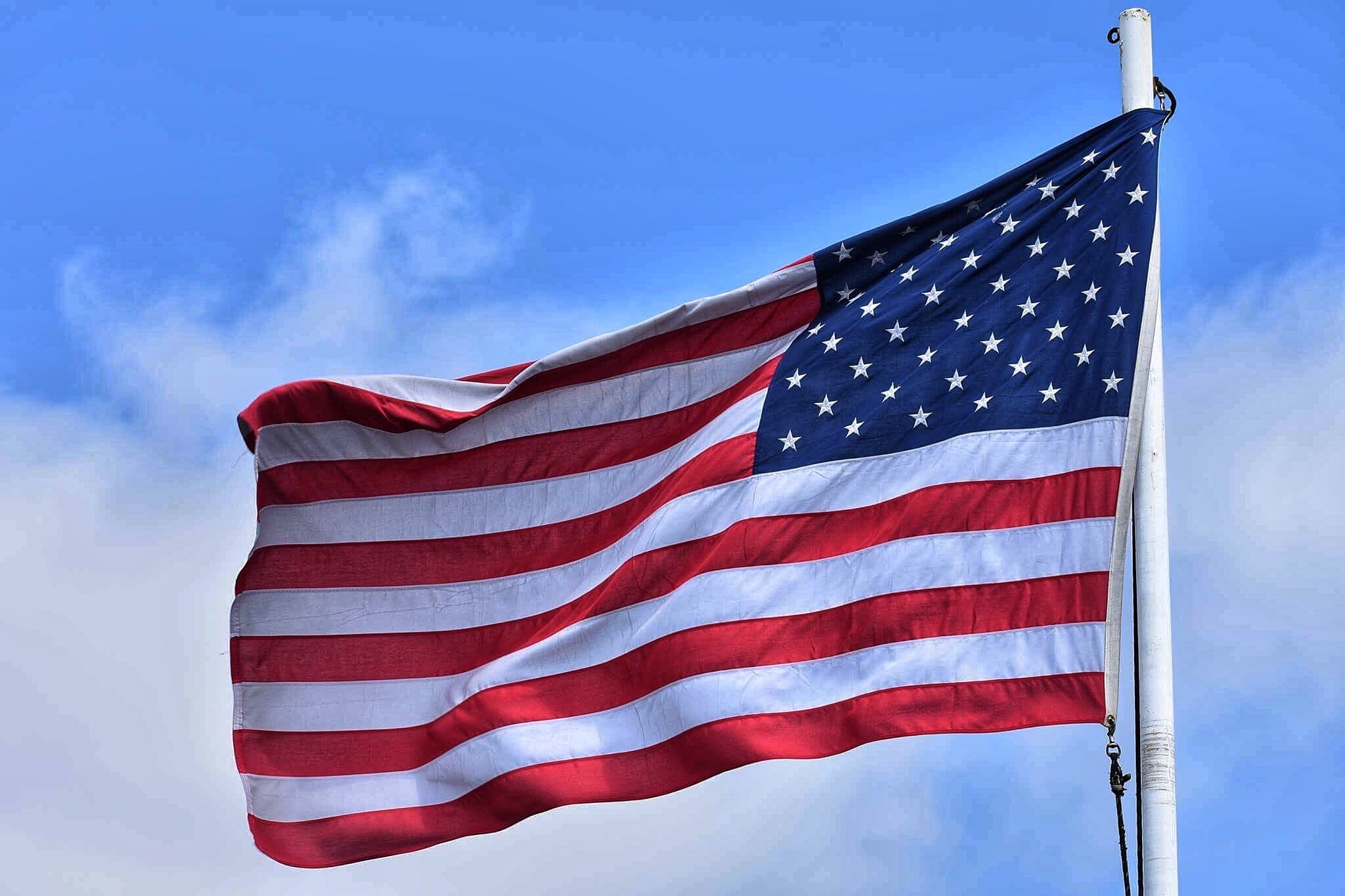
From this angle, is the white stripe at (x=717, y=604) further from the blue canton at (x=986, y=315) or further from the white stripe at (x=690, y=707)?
the blue canton at (x=986, y=315)

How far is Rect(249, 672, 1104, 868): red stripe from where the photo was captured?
11969 millimetres

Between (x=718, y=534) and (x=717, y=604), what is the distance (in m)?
0.56

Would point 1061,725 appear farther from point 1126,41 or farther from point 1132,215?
point 1126,41

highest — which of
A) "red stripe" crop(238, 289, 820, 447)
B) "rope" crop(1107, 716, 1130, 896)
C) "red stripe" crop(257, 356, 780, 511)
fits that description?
"red stripe" crop(238, 289, 820, 447)

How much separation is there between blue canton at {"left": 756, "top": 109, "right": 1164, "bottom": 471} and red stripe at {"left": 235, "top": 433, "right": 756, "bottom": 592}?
0.73 meters

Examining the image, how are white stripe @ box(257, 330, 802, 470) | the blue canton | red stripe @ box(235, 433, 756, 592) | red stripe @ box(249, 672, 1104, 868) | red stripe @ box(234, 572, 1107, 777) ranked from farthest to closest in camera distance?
white stripe @ box(257, 330, 802, 470) → red stripe @ box(235, 433, 756, 592) → the blue canton → red stripe @ box(234, 572, 1107, 777) → red stripe @ box(249, 672, 1104, 868)

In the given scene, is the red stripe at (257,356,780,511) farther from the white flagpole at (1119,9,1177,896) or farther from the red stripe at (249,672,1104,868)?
the white flagpole at (1119,9,1177,896)

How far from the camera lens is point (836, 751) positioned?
1260 cm

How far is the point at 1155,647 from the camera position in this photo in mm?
11258

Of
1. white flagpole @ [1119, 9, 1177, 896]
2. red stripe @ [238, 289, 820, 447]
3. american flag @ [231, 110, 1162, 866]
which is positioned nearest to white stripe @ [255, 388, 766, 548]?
american flag @ [231, 110, 1162, 866]

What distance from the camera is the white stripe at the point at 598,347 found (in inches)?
560

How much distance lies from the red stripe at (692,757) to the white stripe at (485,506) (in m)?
2.01

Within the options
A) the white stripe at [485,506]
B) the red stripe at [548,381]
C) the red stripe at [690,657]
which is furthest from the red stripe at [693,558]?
the red stripe at [548,381]

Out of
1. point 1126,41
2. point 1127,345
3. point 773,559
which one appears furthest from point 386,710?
point 1126,41
